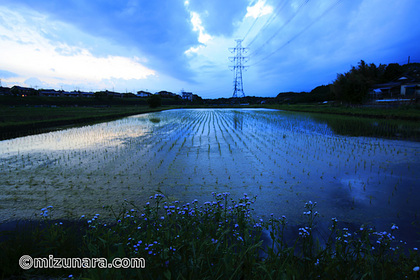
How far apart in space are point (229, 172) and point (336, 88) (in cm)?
3328

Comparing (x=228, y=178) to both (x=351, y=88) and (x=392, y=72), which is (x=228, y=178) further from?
(x=392, y=72)

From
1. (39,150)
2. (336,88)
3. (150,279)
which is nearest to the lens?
(150,279)

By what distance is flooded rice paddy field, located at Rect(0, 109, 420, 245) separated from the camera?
353 centimetres

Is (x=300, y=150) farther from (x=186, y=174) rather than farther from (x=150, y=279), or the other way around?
(x=150, y=279)

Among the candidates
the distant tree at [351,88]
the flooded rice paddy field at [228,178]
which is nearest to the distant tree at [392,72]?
the distant tree at [351,88]

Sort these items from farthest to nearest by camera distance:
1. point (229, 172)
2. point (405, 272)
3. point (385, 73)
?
point (385, 73), point (229, 172), point (405, 272)

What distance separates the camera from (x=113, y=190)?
4277 millimetres

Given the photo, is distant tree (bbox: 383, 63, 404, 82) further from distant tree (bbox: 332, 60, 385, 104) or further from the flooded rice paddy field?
the flooded rice paddy field

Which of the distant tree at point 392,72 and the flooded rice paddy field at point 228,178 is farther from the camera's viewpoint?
the distant tree at point 392,72

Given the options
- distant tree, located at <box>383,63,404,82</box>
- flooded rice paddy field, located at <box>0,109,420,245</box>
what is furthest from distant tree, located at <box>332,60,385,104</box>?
flooded rice paddy field, located at <box>0,109,420,245</box>

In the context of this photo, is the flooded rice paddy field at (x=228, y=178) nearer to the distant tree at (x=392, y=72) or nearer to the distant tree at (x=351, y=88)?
the distant tree at (x=351, y=88)

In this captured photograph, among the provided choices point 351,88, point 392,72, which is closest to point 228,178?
point 351,88

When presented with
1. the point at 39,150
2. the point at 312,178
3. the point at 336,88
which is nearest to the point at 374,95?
the point at 336,88

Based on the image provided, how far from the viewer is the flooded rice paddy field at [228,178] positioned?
353cm
